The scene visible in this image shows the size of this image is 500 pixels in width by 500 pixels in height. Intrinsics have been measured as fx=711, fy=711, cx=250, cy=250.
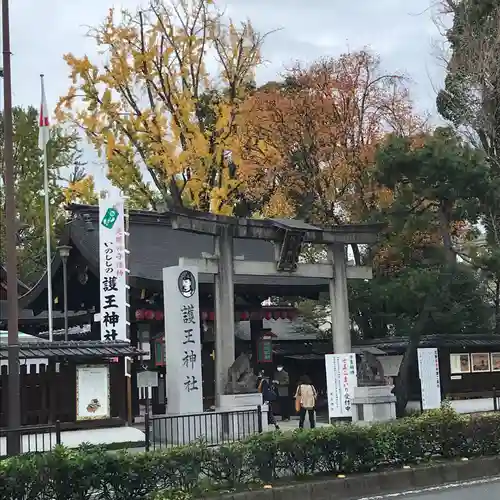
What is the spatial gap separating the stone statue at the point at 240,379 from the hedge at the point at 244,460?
6606 mm

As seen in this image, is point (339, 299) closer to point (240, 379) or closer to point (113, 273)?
point (240, 379)

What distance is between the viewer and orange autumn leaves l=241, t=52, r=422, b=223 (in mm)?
28812

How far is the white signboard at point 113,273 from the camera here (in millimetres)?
18703

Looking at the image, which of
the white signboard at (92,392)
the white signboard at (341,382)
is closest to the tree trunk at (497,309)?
the white signboard at (341,382)

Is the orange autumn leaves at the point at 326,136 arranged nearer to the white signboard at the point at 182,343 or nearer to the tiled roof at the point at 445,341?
the tiled roof at the point at 445,341

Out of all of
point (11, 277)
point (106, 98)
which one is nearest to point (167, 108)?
point (106, 98)

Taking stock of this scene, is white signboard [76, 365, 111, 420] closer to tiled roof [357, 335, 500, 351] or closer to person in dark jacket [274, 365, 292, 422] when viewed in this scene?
person in dark jacket [274, 365, 292, 422]

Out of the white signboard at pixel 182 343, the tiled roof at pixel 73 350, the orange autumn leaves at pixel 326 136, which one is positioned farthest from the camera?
the orange autumn leaves at pixel 326 136

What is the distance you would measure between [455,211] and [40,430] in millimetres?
15295

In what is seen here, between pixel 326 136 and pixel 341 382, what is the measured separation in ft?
41.7

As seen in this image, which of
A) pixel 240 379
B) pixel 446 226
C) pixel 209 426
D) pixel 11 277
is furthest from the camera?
pixel 446 226

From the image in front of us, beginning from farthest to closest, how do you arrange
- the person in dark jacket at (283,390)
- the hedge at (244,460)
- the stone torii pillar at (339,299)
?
the person in dark jacket at (283,390) < the stone torii pillar at (339,299) < the hedge at (244,460)

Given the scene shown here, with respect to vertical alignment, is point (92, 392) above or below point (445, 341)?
below

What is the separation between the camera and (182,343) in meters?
17.4
